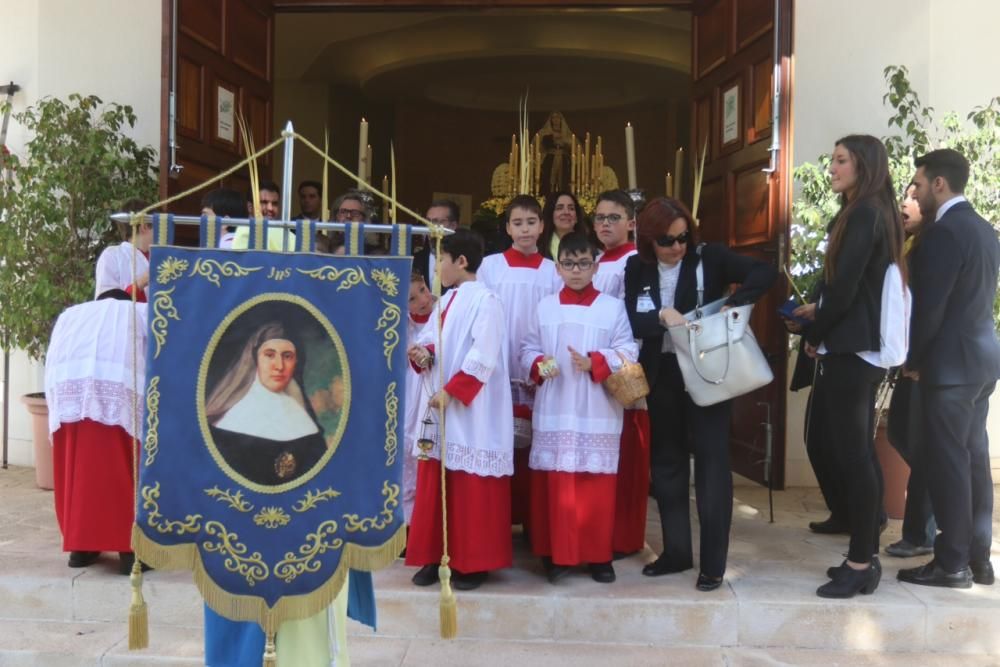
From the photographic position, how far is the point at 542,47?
10.7m

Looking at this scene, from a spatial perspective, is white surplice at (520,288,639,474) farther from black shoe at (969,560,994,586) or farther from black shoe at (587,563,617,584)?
black shoe at (969,560,994,586)

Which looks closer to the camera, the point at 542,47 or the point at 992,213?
the point at 992,213

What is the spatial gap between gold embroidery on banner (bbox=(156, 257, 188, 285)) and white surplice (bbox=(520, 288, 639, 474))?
184cm

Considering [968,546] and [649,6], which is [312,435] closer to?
[968,546]

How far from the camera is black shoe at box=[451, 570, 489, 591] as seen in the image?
3.85 metres

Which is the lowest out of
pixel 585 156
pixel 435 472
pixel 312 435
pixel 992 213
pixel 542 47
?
pixel 435 472

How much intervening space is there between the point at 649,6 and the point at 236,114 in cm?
271

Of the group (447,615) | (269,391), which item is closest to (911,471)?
(447,615)

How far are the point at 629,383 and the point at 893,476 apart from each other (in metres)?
2.22

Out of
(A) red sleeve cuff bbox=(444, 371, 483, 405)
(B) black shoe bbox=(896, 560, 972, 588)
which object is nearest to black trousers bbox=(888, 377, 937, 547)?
(B) black shoe bbox=(896, 560, 972, 588)

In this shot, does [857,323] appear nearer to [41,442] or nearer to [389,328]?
[389,328]

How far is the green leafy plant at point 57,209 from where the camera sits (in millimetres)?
5625

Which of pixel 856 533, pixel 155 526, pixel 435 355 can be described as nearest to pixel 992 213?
pixel 856 533

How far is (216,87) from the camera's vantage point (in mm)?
5723
